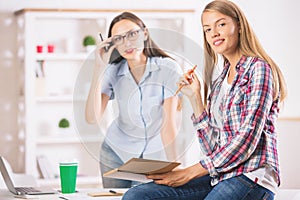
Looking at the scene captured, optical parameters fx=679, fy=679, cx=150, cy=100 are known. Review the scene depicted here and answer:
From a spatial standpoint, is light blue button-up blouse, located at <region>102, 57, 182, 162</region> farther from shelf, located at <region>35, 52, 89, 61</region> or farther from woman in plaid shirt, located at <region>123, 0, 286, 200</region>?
shelf, located at <region>35, 52, 89, 61</region>

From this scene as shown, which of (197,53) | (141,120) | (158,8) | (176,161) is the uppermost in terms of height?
(158,8)

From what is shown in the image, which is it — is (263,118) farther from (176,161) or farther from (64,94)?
(64,94)

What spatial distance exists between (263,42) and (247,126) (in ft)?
10.5

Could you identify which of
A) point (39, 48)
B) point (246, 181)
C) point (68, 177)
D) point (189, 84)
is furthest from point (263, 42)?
point (246, 181)

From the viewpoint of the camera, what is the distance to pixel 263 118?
1.97 m

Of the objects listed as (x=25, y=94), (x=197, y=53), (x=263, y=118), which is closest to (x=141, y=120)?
(x=197, y=53)

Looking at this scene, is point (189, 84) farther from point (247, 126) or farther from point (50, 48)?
point (50, 48)

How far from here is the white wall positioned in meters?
4.79

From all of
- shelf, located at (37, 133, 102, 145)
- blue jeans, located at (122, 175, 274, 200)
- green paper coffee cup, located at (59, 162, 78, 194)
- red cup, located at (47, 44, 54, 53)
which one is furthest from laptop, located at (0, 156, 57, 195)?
red cup, located at (47, 44, 54, 53)

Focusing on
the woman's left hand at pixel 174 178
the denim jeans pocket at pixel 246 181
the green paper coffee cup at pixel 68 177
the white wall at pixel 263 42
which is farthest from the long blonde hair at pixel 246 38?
the white wall at pixel 263 42

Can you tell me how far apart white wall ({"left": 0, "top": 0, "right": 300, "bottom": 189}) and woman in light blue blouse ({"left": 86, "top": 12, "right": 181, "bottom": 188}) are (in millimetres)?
2606

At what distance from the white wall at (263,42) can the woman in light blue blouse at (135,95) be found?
103 inches

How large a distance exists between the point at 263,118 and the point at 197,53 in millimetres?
366

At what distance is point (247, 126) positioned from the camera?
6.46 ft
